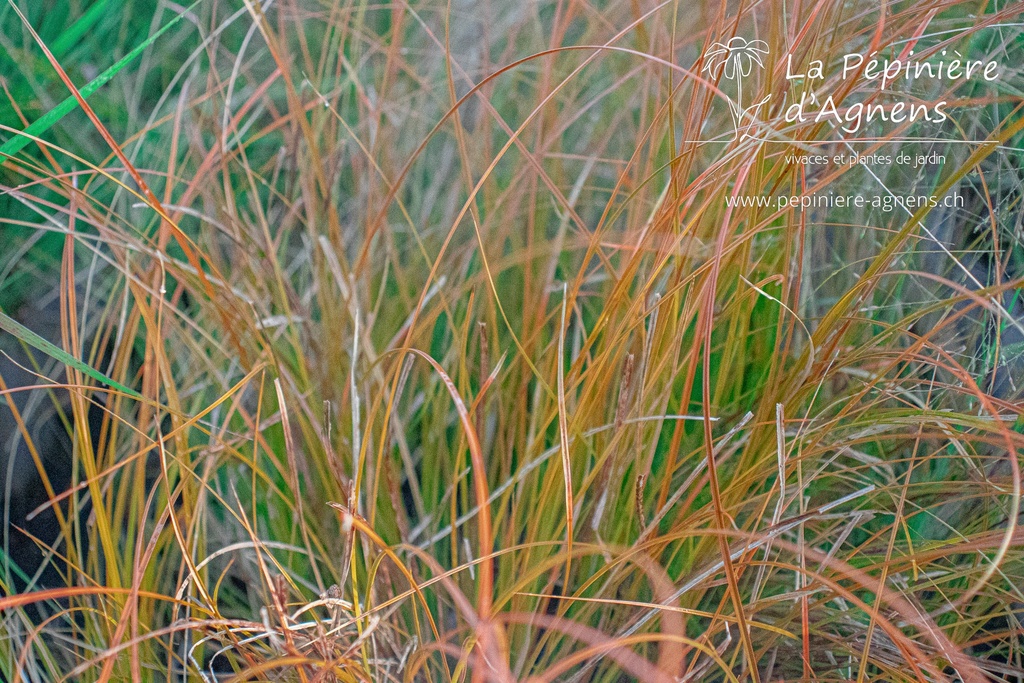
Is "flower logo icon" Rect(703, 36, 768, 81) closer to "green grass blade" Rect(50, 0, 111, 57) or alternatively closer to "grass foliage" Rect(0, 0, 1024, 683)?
"grass foliage" Rect(0, 0, 1024, 683)

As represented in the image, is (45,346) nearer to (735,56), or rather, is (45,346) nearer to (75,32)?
(75,32)

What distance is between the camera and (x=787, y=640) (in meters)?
0.49

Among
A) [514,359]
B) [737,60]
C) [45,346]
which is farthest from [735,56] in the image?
[45,346]

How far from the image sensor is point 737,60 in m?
0.53

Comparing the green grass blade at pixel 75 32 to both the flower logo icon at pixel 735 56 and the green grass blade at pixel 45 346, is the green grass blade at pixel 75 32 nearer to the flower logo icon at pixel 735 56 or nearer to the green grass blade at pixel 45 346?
the green grass blade at pixel 45 346

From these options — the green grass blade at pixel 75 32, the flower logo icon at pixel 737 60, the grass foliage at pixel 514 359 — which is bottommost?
the grass foliage at pixel 514 359

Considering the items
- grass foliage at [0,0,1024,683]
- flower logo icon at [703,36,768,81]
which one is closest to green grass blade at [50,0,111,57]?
grass foliage at [0,0,1024,683]

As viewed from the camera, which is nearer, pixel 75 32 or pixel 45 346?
pixel 45 346

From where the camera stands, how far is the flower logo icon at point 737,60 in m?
0.51

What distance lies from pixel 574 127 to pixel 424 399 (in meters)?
0.31

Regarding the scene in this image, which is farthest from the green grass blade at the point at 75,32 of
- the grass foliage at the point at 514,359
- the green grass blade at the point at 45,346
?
the green grass blade at the point at 45,346

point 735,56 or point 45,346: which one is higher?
point 735,56

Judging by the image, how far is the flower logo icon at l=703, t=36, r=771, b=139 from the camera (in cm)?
51

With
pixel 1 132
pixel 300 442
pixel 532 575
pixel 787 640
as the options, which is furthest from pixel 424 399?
pixel 1 132
